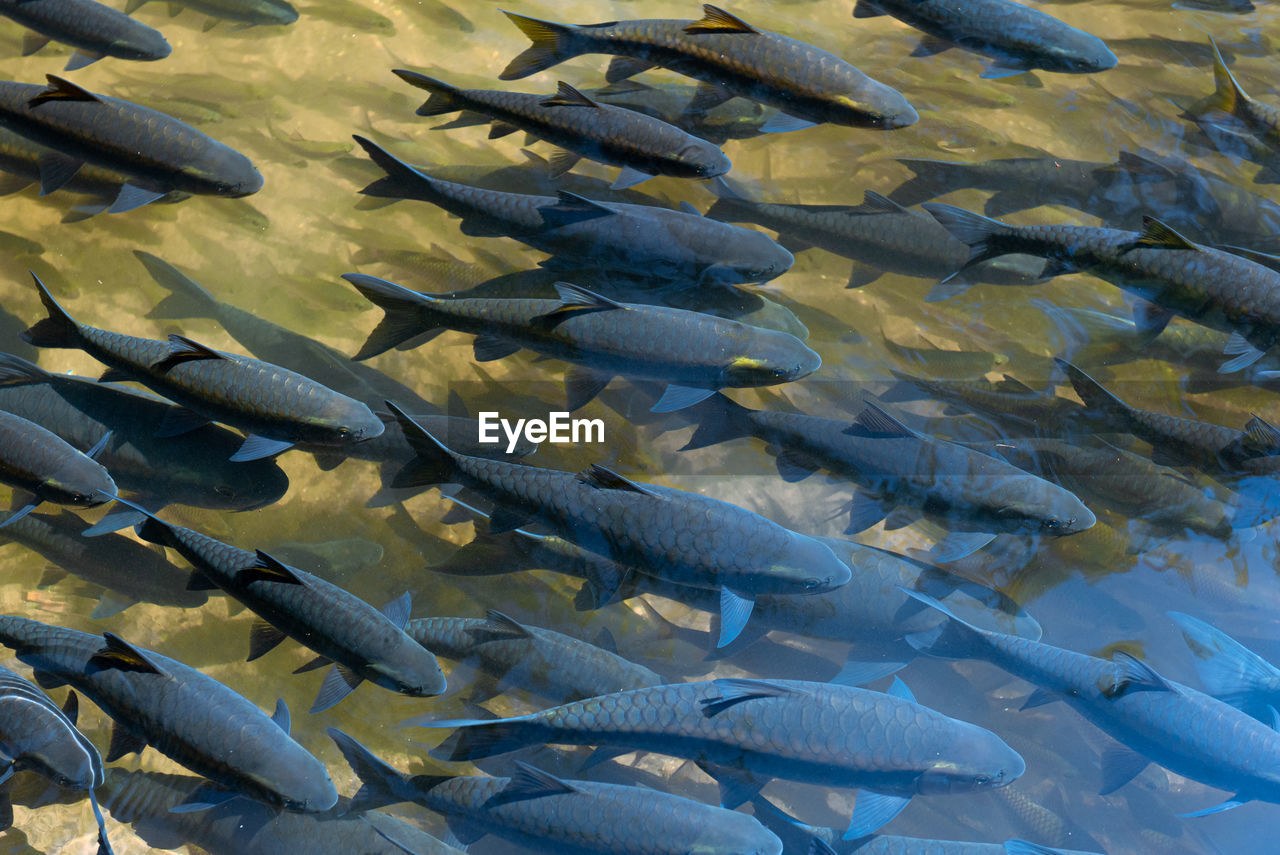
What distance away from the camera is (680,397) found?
288cm

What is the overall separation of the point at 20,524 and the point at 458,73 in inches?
116

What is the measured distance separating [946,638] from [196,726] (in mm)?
2484

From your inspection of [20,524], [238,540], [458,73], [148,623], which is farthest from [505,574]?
[458,73]

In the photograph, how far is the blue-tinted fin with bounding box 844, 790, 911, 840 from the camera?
240 centimetres

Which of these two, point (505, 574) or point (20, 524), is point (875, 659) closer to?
point (505, 574)

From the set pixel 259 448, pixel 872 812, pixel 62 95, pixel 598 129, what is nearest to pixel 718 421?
pixel 598 129

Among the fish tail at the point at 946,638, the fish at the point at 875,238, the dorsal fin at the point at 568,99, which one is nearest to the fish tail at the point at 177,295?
the dorsal fin at the point at 568,99

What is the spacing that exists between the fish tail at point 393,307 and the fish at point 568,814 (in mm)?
1445


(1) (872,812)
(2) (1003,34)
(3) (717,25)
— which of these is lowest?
(1) (872,812)

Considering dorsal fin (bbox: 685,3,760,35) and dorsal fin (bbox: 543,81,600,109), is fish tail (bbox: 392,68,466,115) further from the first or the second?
dorsal fin (bbox: 685,3,760,35)

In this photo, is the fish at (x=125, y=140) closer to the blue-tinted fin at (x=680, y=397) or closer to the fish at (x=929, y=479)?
the blue-tinted fin at (x=680, y=397)

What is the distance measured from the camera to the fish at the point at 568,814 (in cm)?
222

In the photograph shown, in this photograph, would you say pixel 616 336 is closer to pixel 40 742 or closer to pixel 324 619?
pixel 324 619

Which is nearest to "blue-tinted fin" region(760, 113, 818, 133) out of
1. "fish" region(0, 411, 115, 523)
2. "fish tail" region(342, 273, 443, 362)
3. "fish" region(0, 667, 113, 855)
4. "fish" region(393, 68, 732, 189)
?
"fish" region(393, 68, 732, 189)
